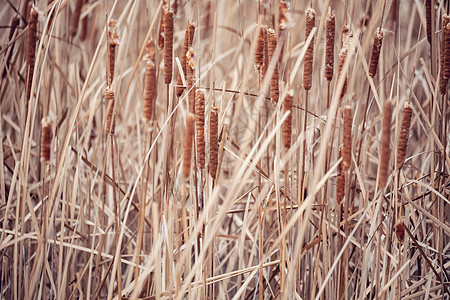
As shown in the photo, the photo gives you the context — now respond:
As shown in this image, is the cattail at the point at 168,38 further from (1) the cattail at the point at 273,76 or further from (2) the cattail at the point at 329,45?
(2) the cattail at the point at 329,45

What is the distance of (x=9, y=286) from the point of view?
3.22 feet

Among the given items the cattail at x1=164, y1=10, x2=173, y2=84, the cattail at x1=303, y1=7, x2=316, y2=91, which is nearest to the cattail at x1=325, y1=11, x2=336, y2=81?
the cattail at x1=303, y1=7, x2=316, y2=91

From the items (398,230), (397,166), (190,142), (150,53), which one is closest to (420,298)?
(398,230)

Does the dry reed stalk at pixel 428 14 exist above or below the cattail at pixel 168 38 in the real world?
above

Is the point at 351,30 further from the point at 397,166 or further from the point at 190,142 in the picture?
the point at 190,142

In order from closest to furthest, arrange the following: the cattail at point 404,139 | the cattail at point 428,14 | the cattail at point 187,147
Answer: the cattail at point 187,147 → the cattail at point 404,139 → the cattail at point 428,14

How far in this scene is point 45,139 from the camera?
689 mm

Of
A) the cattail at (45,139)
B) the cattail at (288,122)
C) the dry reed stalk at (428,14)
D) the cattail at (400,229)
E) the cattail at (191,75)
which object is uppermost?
the dry reed stalk at (428,14)

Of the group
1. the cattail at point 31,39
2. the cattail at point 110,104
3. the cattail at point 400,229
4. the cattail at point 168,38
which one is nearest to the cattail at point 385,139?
the cattail at point 400,229

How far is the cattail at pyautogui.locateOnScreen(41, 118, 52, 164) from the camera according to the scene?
0.68m

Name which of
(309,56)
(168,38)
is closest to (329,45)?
(309,56)

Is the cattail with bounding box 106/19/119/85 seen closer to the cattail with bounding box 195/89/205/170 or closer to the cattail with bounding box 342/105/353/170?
the cattail with bounding box 195/89/205/170

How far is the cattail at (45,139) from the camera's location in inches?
26.7

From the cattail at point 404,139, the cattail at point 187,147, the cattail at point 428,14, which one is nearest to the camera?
the cattail at point 187,147
